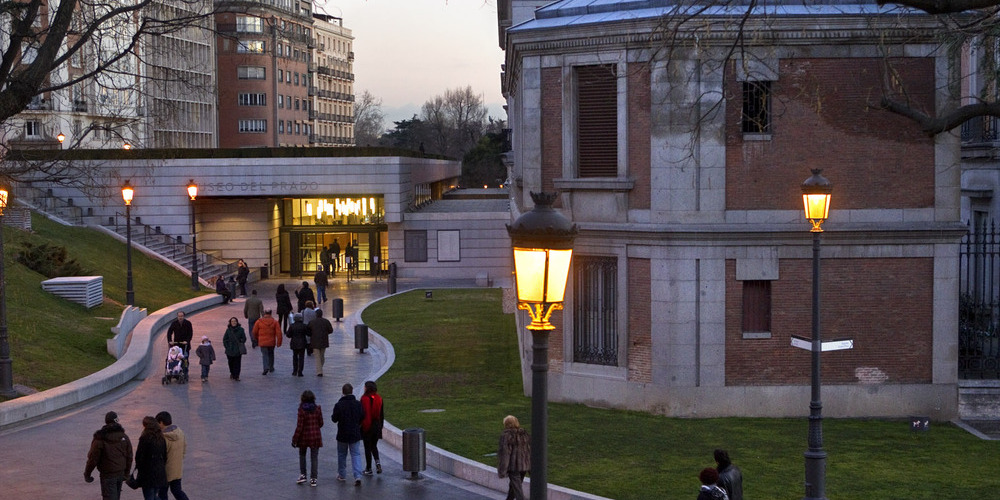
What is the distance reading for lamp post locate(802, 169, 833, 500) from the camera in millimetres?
14414

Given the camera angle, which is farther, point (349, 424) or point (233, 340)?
point (233, 340)

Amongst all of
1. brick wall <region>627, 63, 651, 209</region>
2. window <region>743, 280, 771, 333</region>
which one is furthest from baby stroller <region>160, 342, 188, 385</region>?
window <region>743, 280, 771, 333</region>

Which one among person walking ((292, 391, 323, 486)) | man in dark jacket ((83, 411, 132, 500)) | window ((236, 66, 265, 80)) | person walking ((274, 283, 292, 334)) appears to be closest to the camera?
man in dark jacket ((83, 411, 132, 500))

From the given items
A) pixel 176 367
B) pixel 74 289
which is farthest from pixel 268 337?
pixel 74 289

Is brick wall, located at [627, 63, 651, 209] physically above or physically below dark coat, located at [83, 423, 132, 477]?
above

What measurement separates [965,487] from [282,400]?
509 inches

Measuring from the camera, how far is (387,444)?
759 inches

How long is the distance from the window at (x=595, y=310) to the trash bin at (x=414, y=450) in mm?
6044

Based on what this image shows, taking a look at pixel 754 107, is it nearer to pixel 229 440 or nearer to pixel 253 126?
pixel 229 440

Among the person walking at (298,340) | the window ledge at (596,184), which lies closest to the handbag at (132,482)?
the window ledge at (596,184)

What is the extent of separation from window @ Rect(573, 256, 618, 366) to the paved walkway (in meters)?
3.85

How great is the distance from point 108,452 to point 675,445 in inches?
336

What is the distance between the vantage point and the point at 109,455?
14.0 m

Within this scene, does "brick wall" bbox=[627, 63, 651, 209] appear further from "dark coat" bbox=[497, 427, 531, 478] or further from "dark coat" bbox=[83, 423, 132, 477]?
"dark coat" bbox=[83, 423, 132, 477]
